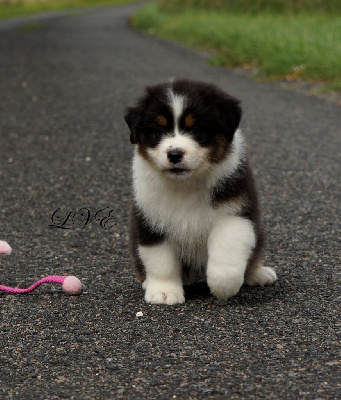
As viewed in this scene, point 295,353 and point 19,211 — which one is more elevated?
point 295,353

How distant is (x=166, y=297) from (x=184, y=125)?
35.9 inches

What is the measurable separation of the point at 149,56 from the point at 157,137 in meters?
11.6

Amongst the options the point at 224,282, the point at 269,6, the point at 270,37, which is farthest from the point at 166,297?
the point at 269,6

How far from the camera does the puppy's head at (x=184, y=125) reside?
12.3ft

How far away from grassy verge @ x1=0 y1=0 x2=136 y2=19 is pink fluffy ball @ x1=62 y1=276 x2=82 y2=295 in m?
25.7

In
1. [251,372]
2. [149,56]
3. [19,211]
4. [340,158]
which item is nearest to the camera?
[251,372]

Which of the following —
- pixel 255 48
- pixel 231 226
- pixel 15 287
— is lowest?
pixel 255 48

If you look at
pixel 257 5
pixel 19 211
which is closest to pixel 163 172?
pixel 19 211

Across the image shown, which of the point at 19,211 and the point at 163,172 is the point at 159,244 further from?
the point at 19,211

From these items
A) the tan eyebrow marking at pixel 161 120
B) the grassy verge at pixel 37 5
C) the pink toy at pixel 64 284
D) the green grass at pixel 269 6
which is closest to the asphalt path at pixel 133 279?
the pink toy at pixel 64 284

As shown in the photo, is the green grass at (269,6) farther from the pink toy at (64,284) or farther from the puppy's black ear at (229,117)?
the pink toy at (64,284)

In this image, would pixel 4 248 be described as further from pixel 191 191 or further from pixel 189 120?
pixel 189 120

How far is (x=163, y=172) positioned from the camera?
3.85 m

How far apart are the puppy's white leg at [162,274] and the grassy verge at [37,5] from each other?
25876mm
